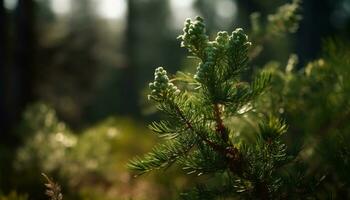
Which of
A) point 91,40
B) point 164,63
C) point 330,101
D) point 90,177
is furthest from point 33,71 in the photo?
point 164,63

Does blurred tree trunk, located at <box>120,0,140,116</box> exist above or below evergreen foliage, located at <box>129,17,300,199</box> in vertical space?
above

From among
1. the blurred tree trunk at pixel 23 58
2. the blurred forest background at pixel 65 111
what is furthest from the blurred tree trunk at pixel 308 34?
the blurred tree trunk at pixel 23 58

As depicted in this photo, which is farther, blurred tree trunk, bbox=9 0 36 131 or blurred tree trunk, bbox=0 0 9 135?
blurred tree trunk, bbox=9 0 36 131

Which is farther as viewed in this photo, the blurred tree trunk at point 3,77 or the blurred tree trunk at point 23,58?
the blurred tree trunk at point 23,58

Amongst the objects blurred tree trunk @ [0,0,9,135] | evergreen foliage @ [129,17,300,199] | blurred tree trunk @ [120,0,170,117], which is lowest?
evergreen foliage @ [129,17,300,199]

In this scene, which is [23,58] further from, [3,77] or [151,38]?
[151,38]

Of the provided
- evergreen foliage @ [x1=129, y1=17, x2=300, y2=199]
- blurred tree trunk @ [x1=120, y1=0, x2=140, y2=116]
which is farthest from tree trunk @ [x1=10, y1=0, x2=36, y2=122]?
blurred tree trunk @ [x1=120, y1=0, x2=140, y2=116]

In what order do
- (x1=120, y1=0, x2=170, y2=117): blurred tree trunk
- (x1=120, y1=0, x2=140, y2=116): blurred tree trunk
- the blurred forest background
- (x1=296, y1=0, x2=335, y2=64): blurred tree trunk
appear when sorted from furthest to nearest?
(x1=120, y1=0, x2=170, y2=117): blurred tree trunk < (x1=120, y1=0, x2=140, y2=116): blurred tree trunk < (x1=296, y1=0, x2=335, y2=64): blurred tree trunk < the blurred forest background

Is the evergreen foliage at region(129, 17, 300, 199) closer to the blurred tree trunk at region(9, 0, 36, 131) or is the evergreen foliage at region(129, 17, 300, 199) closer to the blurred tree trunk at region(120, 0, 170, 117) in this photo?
the blurred tree trunk at region(9, 0, 36, 131)

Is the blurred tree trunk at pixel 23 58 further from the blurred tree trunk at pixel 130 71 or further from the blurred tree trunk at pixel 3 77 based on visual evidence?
the blurred tree trunk at pixel 130 71
